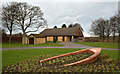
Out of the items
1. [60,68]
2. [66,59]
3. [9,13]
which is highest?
[9,13]

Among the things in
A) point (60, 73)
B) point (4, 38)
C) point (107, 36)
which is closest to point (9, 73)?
point (60, 73)

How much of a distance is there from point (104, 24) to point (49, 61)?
3610 centimetres

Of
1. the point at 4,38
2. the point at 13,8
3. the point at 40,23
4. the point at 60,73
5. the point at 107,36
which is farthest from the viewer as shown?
the point at 107,36

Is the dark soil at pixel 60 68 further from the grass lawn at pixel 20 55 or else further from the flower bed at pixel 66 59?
the grass lawn at pixel 20 55

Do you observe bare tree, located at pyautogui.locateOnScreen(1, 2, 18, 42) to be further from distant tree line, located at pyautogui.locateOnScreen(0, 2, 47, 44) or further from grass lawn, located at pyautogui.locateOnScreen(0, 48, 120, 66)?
grass lawn, located at pyautogui.locateOnScreen(0, 48, 120, 66)

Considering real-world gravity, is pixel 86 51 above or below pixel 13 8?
below

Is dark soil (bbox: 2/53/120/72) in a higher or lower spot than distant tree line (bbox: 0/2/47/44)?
lower

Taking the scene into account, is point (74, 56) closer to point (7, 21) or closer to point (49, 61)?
point (49, 61)

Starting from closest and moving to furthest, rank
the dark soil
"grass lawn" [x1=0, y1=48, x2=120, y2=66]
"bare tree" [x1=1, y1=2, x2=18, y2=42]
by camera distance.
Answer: the dark soil < "grass lawn" [x1=0, y1=48, x2=120, y2=66] < "bare tree" [x1=1, y1=2, x2=18, y2=42]

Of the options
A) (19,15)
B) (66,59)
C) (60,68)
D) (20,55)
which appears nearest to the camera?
(60,68)

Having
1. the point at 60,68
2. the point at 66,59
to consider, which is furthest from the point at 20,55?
the point at 60,68

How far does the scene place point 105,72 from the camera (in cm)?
483

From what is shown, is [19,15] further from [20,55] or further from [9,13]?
[20,55]

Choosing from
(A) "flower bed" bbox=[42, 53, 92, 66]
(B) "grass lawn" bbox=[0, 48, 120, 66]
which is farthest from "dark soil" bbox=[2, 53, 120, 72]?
(B) "grass lawn" bbox=[0, 48, 120, 66]
